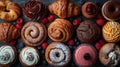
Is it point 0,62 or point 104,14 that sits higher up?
point 104,14

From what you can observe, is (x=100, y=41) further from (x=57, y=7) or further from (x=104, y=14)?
(x=57, y=7)

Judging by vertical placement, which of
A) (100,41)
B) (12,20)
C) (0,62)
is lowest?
(0,62)

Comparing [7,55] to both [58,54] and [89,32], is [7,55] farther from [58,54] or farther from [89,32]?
[89,32]

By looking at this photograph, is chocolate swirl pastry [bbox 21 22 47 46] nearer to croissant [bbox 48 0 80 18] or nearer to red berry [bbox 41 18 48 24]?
red berry [bbox 41 18 48 24]

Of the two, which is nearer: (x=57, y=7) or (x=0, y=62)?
(x=57, y=7)

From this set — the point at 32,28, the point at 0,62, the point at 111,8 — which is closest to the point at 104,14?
the point at 111,8

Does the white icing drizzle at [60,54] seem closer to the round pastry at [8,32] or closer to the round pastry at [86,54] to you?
the round pastry at [86,54]
